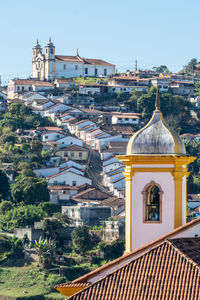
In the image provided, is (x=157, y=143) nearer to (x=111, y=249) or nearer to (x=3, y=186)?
(x=111, y=249)

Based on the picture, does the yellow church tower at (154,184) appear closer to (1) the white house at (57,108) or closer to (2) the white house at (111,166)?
(2) the white house at (111,166)

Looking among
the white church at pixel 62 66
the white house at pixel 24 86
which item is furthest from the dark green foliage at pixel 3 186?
the white church at pixel 62 66

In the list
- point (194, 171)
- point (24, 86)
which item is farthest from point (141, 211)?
point (24, 86)

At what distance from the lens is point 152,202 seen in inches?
665

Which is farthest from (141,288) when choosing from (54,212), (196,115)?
(196,115)

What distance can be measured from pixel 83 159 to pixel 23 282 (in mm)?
→ 29715

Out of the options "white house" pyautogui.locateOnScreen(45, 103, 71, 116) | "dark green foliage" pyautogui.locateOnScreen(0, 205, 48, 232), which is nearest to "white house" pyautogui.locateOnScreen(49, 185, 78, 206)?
"dark green foliage" pyautogui.locateOnScreen(0, 205, 48, 232)

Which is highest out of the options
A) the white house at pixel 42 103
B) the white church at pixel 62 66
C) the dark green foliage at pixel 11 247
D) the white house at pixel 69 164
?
the white church at pixel 62 66

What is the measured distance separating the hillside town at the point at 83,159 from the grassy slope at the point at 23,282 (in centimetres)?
68

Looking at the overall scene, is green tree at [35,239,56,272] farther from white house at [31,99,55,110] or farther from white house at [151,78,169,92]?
white house at [151,78,169,92]

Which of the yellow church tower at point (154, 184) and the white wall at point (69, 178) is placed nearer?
the yellow church tower at point (154, 184)

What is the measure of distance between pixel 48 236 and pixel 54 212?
589 centimetres

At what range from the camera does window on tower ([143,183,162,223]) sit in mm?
16828

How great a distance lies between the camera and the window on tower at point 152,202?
16828 millimetres
